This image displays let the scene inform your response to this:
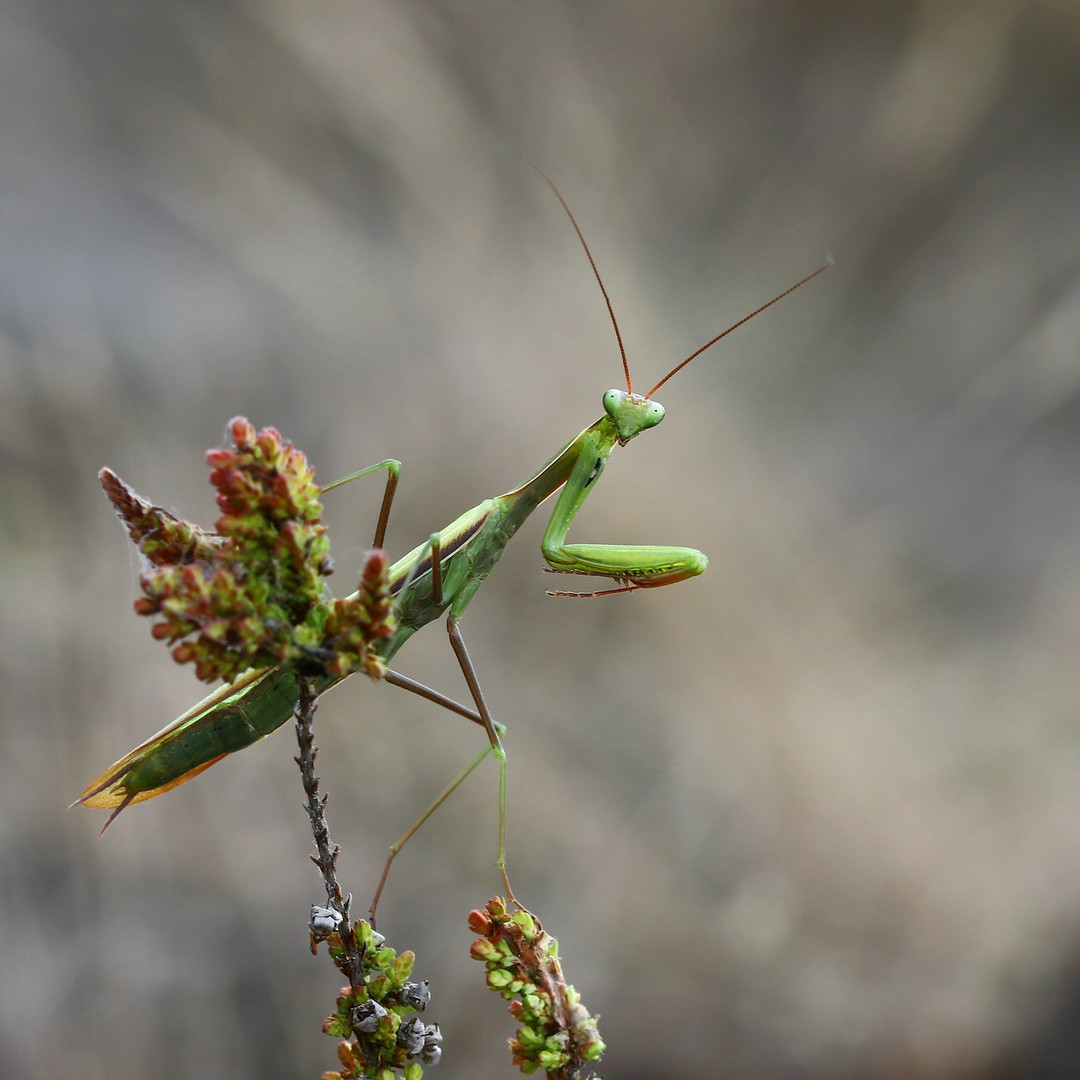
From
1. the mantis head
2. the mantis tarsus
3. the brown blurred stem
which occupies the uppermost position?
the mantis head

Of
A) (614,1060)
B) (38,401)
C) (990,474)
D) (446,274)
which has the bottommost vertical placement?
(614,1060)

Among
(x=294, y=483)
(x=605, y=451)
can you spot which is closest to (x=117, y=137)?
(x=605, y=451)

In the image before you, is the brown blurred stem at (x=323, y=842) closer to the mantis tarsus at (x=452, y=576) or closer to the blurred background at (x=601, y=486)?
the mantis tarsus at (x=452, y=576)

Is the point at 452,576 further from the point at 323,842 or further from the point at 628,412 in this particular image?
the point at 323,842

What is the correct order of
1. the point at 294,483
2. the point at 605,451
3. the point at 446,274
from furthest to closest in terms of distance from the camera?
the point at 446,274 → the point at 605,451 → the point at 294,483

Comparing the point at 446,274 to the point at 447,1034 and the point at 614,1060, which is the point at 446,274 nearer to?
the point at 447,1034

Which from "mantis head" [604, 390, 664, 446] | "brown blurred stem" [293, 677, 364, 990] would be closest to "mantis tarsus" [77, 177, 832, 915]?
"mantis head" [604, 390, 664, 446]

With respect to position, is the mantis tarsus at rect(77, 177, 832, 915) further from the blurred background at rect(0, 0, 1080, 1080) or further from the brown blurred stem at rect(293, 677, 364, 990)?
the blurred background at rect(0, 0, 1080, 1080)
